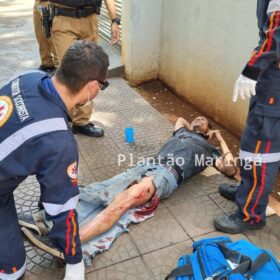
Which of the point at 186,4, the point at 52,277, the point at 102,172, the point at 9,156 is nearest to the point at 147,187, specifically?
the point at 102,172

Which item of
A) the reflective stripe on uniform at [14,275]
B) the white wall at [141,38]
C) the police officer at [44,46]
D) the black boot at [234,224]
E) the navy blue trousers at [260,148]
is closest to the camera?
the reflective stripe on uniform at [14,275]

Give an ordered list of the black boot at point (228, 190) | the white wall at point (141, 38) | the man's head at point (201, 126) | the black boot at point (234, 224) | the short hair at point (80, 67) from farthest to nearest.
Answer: the white wall at point (141, 38)
the man's head at point (201, 126)
the black boot at point (228, 190)
the black boot at point (234, 224)
the short hair at point (80, 67)

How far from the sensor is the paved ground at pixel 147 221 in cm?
246

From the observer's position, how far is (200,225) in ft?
9.34

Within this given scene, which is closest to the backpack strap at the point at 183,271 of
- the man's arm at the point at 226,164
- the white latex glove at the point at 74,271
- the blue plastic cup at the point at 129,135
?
the white latex glove at the point at 74,271

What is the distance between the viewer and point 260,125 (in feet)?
7.79

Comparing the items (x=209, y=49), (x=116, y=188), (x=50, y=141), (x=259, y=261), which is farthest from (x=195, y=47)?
(x=50, y=141)

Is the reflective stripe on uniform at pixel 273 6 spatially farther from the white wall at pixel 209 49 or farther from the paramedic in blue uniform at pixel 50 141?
the white wall at pixel 209 49

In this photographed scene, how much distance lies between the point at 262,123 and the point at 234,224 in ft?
2.72

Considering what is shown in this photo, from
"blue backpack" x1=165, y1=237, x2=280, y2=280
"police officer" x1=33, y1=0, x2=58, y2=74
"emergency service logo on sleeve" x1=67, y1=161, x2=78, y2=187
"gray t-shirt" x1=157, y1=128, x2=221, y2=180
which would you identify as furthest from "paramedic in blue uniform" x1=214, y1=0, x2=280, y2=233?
"police officer" x1=33, y1=0, x2=58, y2=74

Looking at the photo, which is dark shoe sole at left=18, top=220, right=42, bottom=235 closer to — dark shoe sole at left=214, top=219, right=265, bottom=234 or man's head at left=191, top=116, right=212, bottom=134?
dark shoe sole at left=214, top=219, right=265, bottom=234

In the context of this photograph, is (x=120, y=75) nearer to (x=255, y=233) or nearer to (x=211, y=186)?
(x=211, y=186)

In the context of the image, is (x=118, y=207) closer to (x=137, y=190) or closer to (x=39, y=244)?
(x=137, y=190)

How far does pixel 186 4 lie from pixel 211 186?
2622 millimetres
